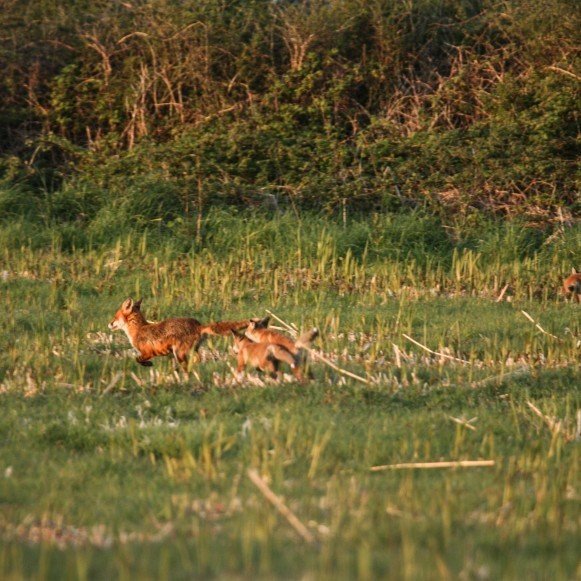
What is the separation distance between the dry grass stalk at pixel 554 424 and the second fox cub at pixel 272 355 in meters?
1.21

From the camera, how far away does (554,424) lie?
5418 millimetres

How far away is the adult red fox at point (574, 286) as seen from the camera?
9.31 metres

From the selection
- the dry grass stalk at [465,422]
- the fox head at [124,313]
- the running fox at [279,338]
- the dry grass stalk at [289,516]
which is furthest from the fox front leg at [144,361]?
the dry grass stalk at [289,516]

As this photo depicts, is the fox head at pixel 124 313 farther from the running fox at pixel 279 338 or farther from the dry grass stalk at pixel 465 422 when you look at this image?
the dry grass stalk at pixel 465 422

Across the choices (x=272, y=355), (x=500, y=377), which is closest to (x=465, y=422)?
(x=500, y=377)

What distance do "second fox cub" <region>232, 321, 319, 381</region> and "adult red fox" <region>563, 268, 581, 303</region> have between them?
3.92m

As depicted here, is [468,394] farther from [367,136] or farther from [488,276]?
[367,136]

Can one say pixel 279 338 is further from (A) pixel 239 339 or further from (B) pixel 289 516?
(B) pixel 289 516

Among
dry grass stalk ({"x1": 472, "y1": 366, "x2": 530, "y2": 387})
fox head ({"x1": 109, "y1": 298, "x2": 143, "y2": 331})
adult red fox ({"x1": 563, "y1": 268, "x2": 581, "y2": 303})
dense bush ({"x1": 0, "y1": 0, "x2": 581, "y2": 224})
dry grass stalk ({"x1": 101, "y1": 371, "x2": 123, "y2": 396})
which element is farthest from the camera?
dense bush ({"x1": 0, "y1": 0, "x2": 581, "y2": 224})

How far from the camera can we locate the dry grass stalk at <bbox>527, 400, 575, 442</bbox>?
5.22m

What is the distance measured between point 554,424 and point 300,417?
125 centimetres

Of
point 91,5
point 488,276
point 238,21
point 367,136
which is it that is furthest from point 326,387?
point 91,5

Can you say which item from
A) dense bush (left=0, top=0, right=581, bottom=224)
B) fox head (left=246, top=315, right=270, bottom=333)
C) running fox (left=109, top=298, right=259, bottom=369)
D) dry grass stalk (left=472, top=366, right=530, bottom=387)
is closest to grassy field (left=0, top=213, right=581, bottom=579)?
dry grass stalk (left=472, top=366, right=530, bottom=387)

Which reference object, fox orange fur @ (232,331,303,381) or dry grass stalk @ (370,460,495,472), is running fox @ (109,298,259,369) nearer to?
fox orange fur @ (232,331,303,381)
